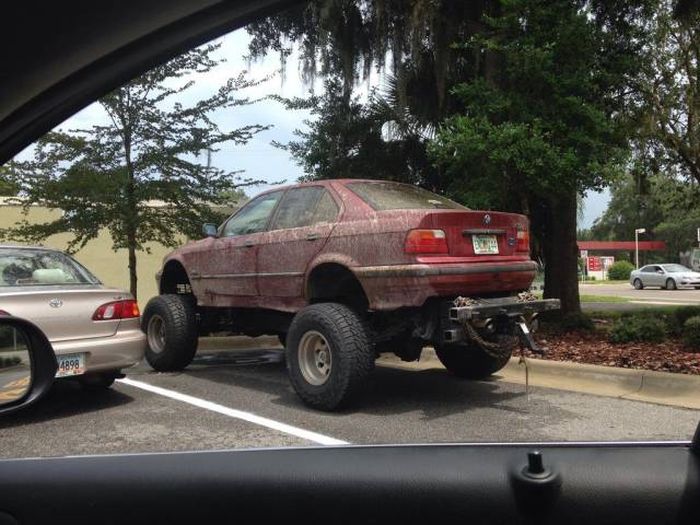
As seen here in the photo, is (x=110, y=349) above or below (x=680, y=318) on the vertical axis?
above

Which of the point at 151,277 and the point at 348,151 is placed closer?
the point at 348,151

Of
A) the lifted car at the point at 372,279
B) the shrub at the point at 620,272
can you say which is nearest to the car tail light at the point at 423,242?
the lifted car at the point at 372,279

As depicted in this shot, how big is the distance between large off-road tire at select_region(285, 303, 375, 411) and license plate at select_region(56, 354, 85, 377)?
5.30ft

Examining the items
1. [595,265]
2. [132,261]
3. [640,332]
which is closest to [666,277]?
[595,265]

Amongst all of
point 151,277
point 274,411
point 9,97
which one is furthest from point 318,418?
point 151,277

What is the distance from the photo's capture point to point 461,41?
9484 millimetres

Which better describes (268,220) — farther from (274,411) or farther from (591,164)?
(591,164)

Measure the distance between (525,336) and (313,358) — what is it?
1.74 m

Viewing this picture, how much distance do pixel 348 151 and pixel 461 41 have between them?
3.08m

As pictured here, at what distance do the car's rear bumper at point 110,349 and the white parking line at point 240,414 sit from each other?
610 mm

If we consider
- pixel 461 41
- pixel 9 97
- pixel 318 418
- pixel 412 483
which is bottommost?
pixel 318 418

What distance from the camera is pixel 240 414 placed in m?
5.39

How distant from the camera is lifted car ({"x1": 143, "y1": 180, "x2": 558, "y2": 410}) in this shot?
5.16 meters

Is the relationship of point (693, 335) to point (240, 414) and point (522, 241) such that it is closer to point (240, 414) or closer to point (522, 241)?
point (522, 241)
